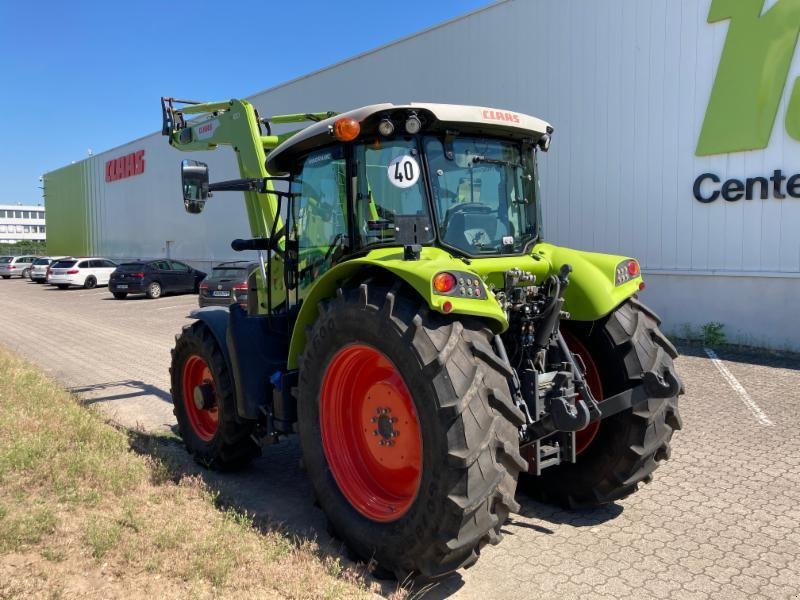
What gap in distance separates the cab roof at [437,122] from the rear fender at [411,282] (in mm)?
763

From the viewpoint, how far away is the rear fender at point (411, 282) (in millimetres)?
3186

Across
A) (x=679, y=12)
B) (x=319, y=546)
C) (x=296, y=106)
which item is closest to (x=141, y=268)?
(x=296, y=106)

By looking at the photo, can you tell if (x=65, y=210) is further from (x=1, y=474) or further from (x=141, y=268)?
(x=1, y=474)

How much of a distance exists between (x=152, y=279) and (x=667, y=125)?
62.1 ft

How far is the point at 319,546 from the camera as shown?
12.7 ft

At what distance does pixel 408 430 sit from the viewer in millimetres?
3533

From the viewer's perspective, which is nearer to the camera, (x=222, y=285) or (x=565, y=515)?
(x=565, y=515)

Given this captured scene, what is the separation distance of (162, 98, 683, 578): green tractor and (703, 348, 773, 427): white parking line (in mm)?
3238

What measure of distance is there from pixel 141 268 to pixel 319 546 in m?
22.1

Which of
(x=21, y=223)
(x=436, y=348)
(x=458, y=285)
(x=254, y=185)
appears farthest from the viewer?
(x=21, y=223)

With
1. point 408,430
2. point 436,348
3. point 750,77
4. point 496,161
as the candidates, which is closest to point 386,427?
point 408,430

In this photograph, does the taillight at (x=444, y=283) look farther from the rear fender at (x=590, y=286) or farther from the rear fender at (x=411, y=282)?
the rear fender at (x=590, y=286)

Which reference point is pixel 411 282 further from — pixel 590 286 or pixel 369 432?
pixel 590 286

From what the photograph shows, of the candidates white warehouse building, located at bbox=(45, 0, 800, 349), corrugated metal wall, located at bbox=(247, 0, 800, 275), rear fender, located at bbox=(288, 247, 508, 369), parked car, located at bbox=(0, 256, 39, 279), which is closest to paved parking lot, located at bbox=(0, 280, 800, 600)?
rear fender, located at bbox=(288, 247, 508, 369)
